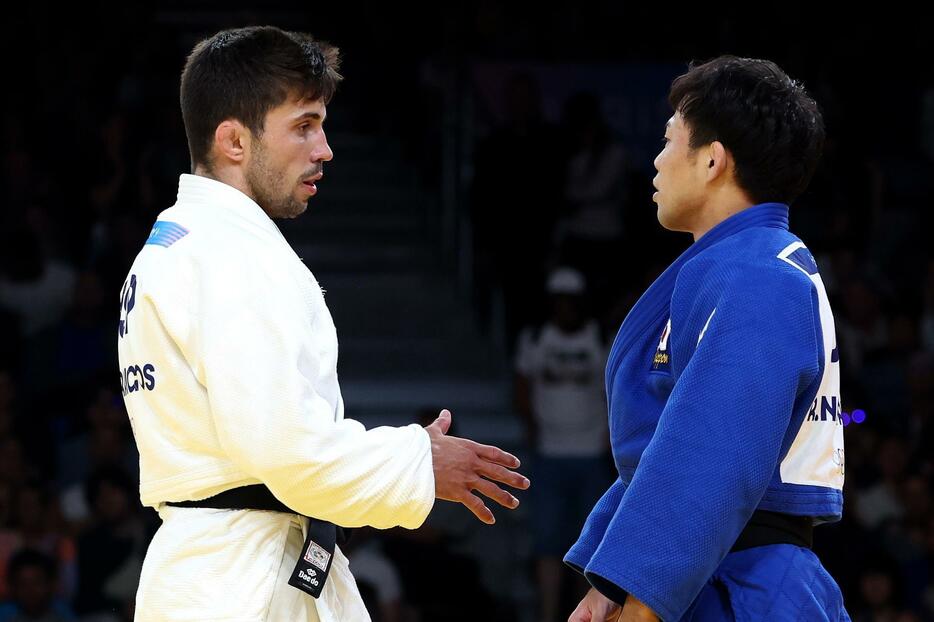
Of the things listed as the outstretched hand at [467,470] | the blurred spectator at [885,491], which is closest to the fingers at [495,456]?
the outstretched hand at [467,470]

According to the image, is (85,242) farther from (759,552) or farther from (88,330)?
(759,552)

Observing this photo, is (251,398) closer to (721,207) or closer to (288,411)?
(288,411)

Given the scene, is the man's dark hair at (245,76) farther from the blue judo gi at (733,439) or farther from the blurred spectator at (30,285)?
the blurred spectator at (30,285)

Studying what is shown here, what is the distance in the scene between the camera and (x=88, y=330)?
6773 millimetres

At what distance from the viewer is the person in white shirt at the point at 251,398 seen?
235cm

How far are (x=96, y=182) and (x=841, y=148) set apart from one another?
415 centimetres

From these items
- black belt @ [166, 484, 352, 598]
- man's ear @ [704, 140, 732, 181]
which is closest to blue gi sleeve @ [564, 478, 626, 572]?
black belt @ [166, 484, 352, 598]

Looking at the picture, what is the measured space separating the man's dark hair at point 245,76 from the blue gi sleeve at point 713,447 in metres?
0.84

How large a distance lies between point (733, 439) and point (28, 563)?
415 centimetres

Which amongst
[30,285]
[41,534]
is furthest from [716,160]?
[30,285]

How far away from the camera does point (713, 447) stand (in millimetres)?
2305

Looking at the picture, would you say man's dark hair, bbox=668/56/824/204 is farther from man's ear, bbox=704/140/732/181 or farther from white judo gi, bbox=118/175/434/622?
white judo gi, bbox=118/175/434/622

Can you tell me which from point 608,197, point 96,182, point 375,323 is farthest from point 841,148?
point 96,182

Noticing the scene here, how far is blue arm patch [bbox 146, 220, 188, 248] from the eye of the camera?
98.8 inches
